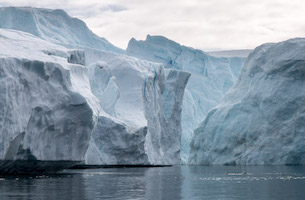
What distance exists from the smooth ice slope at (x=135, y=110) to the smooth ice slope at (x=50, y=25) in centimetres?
610

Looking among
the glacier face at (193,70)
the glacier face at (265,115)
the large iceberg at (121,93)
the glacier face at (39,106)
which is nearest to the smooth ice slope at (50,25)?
the large iceberg at (121,93)

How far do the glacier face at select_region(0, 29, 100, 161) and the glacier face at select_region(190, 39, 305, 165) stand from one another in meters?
17.6

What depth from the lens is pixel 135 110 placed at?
1356 inches

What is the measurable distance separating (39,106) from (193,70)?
42.5 m

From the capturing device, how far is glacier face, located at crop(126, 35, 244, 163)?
176ft

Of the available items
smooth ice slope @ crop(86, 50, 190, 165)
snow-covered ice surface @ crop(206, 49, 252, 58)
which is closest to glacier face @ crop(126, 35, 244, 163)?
snow-covered ice surface @ crop(206, 49, 252, 58)

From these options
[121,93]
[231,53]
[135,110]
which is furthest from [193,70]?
[135,110]

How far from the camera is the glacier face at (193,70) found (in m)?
53.8

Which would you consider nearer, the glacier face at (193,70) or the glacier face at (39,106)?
the glacier face at (39,106)

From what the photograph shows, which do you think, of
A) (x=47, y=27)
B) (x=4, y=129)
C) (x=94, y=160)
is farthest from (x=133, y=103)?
(x=4, y=129)

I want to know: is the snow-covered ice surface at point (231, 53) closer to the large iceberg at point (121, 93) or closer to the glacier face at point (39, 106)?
the large iceberg at point (121, 93)

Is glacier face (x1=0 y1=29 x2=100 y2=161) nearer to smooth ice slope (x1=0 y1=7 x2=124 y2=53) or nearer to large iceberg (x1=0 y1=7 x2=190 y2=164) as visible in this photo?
large iceberg (x1=0 y1=7 x2=190 y2=164)

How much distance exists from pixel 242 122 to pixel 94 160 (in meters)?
13.5

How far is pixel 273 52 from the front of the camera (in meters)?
37.6
